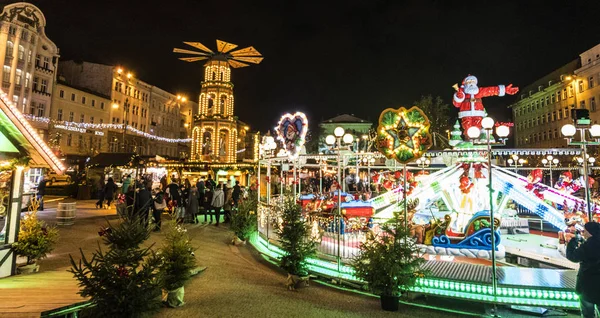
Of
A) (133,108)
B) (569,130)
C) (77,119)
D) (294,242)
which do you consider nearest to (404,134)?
(569,130)

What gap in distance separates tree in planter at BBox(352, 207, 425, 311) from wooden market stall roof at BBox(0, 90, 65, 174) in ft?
23.5

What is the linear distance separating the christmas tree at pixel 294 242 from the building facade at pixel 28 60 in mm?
35703

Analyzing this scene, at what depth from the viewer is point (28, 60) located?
115 ft

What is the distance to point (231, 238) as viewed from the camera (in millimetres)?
12406

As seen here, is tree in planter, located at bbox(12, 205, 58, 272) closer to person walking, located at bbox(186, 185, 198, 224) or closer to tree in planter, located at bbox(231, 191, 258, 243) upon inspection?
tree in planter, located at bbox(231, 191, 258, 243)

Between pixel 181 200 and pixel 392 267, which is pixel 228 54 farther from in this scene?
pixel 392 267

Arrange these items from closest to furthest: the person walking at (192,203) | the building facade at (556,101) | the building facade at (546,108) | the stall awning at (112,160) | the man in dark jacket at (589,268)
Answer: the man in dark jacket at (589,268) → the person walking at (192,203) → the stall awning at (112,160) → the building facade at (556,101) → the building facade at (546,108)

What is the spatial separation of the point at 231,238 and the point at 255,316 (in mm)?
6925

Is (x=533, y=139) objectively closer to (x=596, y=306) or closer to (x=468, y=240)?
(x=468, y=240)

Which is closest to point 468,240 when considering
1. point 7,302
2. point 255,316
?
point 255,316

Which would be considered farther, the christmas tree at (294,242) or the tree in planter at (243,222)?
the tree in planter at (243,222)

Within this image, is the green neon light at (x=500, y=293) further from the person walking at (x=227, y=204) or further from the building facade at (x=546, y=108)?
the building facade at (x=546, y=108)

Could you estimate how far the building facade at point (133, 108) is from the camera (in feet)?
146

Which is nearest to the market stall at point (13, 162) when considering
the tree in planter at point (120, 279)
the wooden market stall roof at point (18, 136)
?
the wooden market stall roof at point (18, 136)
